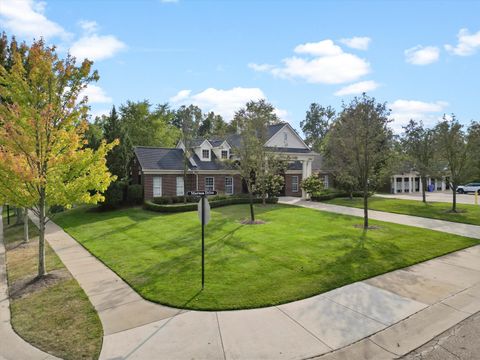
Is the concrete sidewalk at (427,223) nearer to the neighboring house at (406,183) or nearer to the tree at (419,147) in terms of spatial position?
the tree at (419,147)

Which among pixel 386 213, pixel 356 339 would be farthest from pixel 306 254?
pixel 386 213

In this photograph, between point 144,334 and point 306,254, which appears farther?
point 306,254

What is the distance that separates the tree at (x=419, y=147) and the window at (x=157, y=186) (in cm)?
2245

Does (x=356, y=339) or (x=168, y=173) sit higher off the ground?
(x=168, y=173)

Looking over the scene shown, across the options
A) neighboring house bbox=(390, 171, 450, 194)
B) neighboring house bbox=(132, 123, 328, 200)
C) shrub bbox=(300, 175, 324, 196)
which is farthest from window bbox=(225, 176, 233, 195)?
neighboring house bbox=(390, 171, 450, 194)

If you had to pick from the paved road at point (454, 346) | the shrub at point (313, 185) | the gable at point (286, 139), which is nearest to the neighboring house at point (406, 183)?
the gable at point (286, 139)

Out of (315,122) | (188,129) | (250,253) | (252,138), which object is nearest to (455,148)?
(252,138)

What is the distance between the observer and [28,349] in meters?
5.51

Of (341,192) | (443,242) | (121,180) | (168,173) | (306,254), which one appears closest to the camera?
(306,254)

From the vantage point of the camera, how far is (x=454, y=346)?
555 cm

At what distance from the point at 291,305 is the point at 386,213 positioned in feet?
56.8

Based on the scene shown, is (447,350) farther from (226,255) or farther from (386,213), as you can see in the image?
(386,213)

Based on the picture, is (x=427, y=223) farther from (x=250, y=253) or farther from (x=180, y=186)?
(x=180, y=186)

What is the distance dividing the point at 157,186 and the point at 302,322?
2211cm
